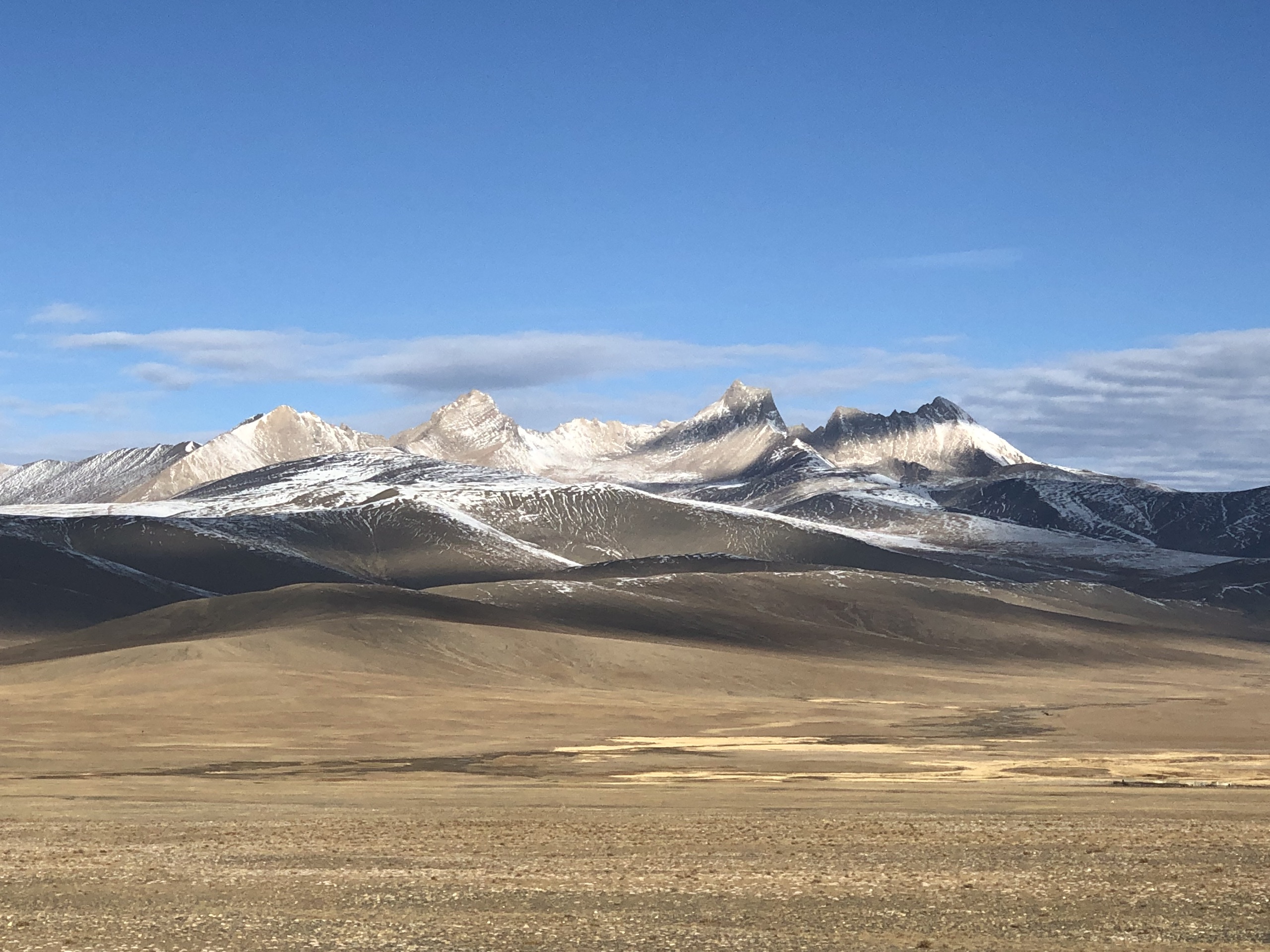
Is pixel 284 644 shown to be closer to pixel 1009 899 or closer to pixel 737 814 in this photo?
pixel 737 814

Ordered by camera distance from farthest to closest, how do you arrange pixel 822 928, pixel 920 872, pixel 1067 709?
pixel 1067 709
pixel 920 872
pixel 822 928

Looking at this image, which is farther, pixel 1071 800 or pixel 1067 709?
pixel 1067 709

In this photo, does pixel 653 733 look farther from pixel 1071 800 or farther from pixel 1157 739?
pixel 1071 800

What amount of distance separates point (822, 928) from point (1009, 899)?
4997 millimetres

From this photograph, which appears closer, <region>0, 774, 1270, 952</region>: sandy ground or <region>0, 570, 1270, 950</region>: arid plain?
<region>0, 774, 1270, 952</region>: sandy ground

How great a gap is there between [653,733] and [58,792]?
56.3 meters

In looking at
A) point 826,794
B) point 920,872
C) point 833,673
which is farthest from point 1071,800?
point 833,673

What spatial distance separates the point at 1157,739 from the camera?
104 m

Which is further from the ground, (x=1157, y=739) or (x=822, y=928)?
(x=822, y=928)

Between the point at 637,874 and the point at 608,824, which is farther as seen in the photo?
the point at 608,824

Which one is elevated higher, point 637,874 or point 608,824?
point 637,874

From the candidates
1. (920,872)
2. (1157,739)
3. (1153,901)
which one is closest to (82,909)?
(920,872)

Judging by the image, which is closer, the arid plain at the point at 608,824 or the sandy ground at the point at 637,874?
the sandy ground at the point at 637,874

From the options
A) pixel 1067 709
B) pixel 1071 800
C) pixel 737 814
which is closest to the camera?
pixel 737 814
